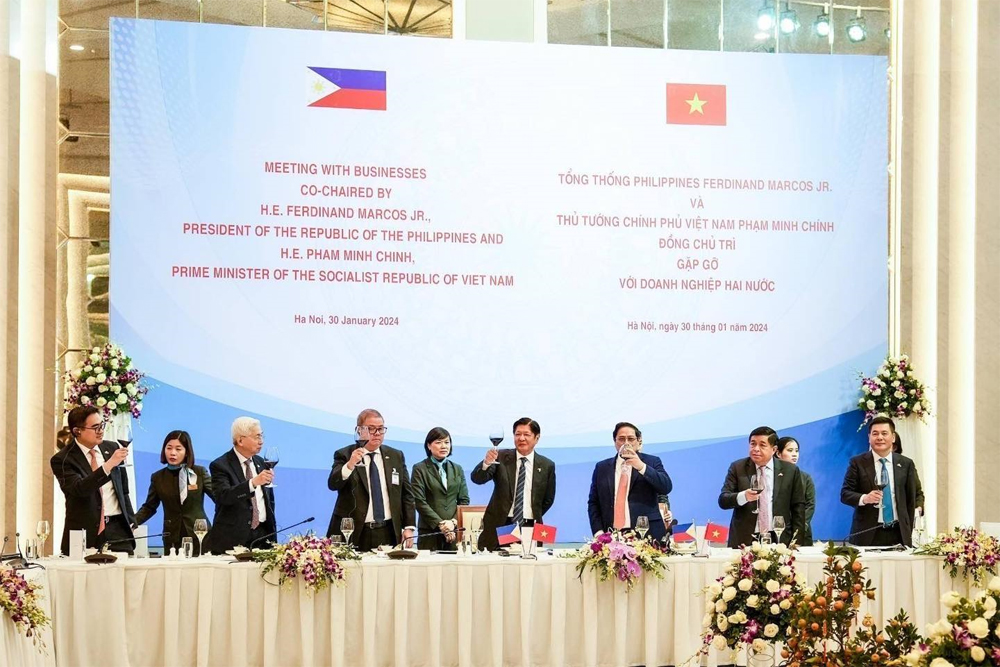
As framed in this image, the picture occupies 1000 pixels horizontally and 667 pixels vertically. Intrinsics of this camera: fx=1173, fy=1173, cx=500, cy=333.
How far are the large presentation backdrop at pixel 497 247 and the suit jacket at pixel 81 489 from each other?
1499 millimetres

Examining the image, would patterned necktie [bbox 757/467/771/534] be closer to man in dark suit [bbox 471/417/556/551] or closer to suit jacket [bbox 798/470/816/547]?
suit jacket [bbox 798/470/816/547]

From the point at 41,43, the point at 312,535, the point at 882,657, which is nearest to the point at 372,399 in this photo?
the point at 312,535

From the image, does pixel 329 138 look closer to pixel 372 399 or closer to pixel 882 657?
pixel 372 399

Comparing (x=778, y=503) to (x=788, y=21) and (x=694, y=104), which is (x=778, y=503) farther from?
(x=788, y=21)

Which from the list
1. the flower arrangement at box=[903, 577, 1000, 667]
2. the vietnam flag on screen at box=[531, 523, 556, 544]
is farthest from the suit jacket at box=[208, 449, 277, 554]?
the flower arrangement at box=[903, 577, 1000, 667]

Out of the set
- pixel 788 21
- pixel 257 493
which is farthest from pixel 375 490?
pixel 788 21

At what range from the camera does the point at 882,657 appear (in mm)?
3012

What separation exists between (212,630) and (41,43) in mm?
4556

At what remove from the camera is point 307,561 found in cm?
501

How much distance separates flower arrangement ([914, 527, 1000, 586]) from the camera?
5.42 m

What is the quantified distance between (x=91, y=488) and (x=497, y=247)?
328 centimetres

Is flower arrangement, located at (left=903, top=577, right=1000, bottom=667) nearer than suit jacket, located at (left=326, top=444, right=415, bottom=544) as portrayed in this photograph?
Yes

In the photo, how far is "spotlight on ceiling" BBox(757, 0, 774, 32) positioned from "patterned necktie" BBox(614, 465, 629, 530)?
3815mm

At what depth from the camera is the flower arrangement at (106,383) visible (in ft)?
23.5
